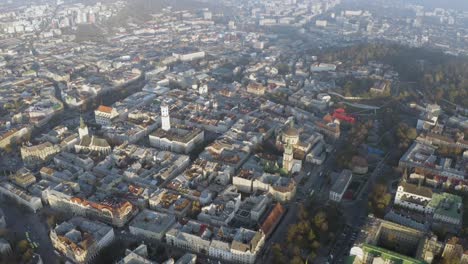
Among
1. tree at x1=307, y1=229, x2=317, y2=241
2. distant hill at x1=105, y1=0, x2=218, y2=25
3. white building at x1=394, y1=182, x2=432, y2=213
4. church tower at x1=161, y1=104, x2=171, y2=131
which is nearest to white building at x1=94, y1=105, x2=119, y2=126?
church tower at x1=161, y1=104, x2=171, y2=131

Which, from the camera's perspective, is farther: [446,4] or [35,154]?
[446,4]

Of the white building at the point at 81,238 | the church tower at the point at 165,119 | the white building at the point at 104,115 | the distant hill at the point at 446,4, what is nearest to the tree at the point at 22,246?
the white building at the point at 81,238

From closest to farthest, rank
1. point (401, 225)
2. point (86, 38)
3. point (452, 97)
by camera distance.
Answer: point (401, 225) < point (452, 97) < point (86, 38)

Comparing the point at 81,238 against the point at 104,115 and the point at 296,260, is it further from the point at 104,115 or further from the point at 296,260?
the point at 104,115

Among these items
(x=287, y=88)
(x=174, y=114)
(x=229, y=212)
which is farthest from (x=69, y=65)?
(x=229, y=212)

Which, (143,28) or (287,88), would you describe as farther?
(143,28)

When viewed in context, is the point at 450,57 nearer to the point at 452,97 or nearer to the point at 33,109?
the point at 452,97

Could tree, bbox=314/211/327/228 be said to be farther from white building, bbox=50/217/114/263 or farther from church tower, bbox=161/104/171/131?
church tower, bbox=161/104/171/131

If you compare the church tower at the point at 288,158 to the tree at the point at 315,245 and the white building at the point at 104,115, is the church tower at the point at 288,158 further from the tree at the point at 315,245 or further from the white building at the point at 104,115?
the white building at the point at 104,115

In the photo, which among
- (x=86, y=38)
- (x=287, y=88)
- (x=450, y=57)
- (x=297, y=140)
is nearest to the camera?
(x=297, y=140)

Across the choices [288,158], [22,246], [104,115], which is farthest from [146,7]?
[22,246]
